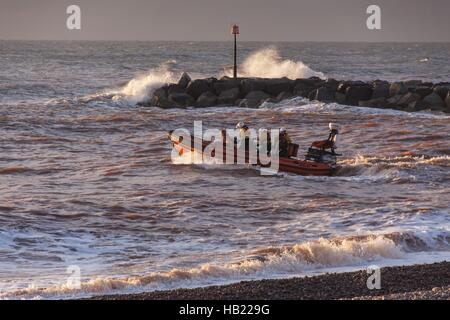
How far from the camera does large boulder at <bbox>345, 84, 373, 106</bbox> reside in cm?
4318

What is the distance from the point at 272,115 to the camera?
39.2 m

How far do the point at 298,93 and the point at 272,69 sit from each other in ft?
51.8

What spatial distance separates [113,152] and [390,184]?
9.44 metres

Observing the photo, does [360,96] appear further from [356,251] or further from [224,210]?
[356,251]

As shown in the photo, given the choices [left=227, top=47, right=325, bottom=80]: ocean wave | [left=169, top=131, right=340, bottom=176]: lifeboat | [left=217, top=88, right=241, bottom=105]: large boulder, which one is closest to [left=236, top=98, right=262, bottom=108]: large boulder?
[left=217, top=88, right=241, bottom=105]: large boulder

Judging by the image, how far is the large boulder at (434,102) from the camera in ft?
134

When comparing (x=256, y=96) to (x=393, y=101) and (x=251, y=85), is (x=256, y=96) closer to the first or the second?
(x=251, y=85)

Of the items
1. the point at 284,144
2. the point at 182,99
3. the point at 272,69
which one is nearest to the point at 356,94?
the point at 182,99

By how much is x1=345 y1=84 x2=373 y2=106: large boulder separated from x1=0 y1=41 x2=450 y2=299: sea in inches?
210

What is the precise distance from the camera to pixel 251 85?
44.9 m

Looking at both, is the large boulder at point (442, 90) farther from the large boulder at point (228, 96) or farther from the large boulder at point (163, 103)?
the large boulder at point (163, 103)

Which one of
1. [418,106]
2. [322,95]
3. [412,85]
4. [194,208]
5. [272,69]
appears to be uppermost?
[272,69]

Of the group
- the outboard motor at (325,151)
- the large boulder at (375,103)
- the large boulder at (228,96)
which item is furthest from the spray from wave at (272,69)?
the outboard motor at (325,151)
